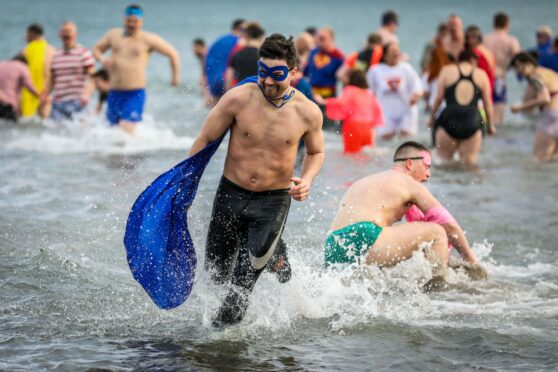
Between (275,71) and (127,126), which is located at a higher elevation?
(275,71)

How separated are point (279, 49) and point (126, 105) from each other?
7.46 m

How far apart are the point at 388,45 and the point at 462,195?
3.95m

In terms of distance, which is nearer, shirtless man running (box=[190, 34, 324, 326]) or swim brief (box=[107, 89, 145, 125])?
shirtless man running (box=[190, 34, 324, 326])

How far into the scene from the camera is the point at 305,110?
6590mm

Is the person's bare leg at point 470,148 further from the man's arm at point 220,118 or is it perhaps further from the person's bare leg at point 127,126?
the man's arm at point 220,118

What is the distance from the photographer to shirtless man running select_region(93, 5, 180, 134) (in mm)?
13320

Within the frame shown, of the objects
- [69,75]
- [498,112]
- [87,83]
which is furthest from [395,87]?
[69,75]

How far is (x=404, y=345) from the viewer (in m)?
6.90

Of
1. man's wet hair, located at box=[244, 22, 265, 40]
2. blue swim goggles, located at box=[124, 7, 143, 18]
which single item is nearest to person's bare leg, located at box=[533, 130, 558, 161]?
man's wet hair, located at box=[244, 22, 265, 40]

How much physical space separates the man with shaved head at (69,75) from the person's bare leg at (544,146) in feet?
22.4

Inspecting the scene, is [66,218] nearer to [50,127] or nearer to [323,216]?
[323,216]

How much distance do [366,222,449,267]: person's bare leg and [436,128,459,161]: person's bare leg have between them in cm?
508

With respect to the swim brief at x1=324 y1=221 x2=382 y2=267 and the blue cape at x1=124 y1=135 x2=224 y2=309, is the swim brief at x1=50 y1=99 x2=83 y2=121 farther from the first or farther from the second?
the blue cape at x1=124 y1=135 x2=224 y2=309

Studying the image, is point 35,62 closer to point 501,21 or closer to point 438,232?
point 501,21
